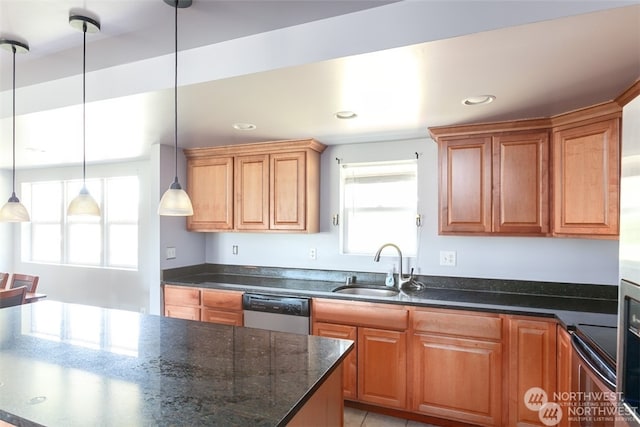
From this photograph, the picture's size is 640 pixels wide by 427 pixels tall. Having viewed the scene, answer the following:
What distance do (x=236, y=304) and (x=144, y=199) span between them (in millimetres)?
2233

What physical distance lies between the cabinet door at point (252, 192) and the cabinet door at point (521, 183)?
191 cm

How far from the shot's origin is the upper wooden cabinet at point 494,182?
7.78 feet

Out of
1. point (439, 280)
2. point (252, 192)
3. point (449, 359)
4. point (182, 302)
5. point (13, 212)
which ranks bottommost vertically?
point (449, 359)

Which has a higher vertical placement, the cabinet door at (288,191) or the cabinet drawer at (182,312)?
the cabinet door at (288,191)

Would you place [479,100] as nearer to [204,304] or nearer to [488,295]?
[488,295]

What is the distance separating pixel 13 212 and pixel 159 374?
1596 mm

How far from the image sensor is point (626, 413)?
3.50 feet

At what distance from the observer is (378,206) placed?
10.4 ft

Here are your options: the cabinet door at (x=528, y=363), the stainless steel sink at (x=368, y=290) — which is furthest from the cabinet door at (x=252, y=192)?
the cabinet door at (x=528, y=363)

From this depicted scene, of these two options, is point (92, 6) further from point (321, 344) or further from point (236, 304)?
point (236, 304)

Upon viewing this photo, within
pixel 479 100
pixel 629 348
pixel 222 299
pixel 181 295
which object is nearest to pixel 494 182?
pixel 479 100

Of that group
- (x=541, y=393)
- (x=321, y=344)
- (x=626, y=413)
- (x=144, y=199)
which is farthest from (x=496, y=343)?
(x=144, y=199)

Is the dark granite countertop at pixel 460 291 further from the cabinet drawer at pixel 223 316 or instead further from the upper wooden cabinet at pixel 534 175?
the upper wooden cabinet at pixel 534 175

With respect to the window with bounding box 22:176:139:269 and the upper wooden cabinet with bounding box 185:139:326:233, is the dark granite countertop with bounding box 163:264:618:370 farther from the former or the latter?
the window with bounding box 22:176:139:269
